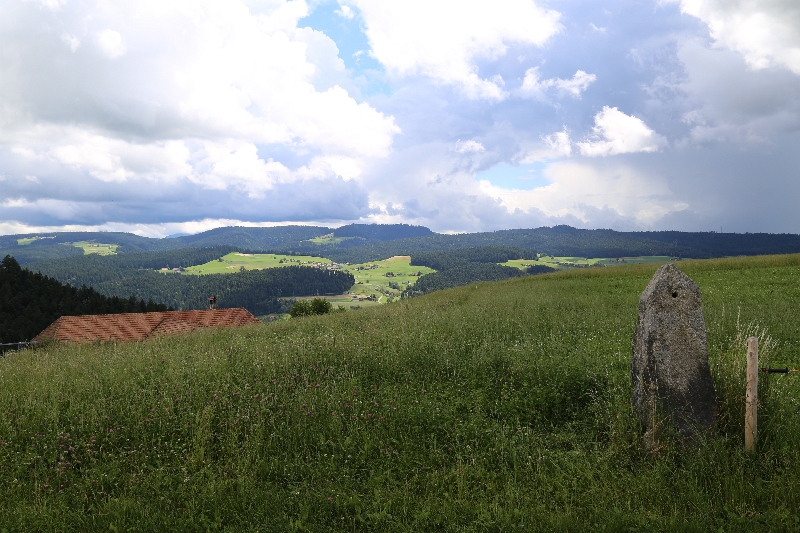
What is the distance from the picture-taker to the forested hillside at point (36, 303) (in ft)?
189

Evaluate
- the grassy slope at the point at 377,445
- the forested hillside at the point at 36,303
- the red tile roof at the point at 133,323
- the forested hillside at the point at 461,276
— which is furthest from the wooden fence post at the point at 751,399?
the forested hillside at the point at 461,276

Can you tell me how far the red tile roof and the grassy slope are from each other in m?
25.4

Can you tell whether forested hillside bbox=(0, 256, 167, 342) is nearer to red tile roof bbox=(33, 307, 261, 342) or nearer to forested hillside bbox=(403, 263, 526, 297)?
red tile roof bbox=(33, 307, 261, 342)

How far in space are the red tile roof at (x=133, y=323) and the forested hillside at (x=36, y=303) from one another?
25920 millimetres

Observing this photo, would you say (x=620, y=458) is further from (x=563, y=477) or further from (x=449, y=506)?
(x=449, y=506)

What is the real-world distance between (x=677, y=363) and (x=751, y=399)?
0.96 metres

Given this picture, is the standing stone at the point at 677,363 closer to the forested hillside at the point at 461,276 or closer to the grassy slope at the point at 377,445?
the grassy slope at the point at 377,445

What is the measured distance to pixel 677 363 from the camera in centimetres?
637

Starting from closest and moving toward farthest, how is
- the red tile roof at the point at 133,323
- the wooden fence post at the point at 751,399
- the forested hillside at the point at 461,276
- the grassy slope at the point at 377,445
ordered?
the grassy slope at the point at 377,445, the wooden fence post at the point at 751,399, the red tile roof at the point at 133,323, the forested hillside at the point at 461,276

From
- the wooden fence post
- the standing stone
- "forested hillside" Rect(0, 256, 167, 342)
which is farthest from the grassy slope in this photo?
"forested hillside" Rect(0, 256, 167, 342)

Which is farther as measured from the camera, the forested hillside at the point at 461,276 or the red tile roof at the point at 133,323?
the forested hillside at the point at 461,276

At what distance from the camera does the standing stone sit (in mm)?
6340

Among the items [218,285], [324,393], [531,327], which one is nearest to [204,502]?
[324,393]

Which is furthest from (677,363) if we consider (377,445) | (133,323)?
(133,323)
